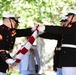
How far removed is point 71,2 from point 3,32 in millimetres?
6182

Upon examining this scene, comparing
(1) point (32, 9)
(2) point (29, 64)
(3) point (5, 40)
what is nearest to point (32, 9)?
(1) point (32, 9)

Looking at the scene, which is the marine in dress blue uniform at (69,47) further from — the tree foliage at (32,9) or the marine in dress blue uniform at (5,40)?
the tree foliage at (32,9)

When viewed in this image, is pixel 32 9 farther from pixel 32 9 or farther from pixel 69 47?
pixel 69 47

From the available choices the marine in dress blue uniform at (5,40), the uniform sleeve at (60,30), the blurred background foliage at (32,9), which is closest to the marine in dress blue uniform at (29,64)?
the marine in dress blue uniform at (5,40)

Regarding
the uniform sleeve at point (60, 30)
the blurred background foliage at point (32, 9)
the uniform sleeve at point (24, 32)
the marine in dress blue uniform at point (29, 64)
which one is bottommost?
the marine in dress blue uniform at point (29, 64)

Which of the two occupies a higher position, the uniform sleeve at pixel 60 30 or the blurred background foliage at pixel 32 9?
the uniform sleeve at pixel 60 30

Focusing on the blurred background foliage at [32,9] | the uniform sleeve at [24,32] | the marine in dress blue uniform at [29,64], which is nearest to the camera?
the uniform sleeve at [24,32]

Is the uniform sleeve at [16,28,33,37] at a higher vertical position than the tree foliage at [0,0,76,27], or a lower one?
higher

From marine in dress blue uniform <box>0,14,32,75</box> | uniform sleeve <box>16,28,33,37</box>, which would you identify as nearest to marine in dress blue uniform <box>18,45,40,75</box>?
uniform sleeve <box>16,28,33,37</box>

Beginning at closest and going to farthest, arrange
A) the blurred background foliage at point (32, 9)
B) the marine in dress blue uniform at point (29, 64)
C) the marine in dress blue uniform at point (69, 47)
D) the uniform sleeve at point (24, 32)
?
the marine in dress blue uniform at point (69, 47) < the uniform sleeve at point (24, 32) < the marine in dress blue uniform at point (29, 64) < the blurred background foliage at point (32, 9)

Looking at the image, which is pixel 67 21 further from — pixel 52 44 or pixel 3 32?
pixel 52 44

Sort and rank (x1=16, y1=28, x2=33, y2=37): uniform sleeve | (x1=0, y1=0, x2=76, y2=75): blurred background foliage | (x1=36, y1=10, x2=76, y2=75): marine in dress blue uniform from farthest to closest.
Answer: (x1=0, y1=0, x2=76, y2=75): blurred background foliage, (x1=16, y1=28, x2=33, y2=37): uniform sleeve, (x1=36, y1=10, x2=76, y2=75): marine in dress blue uniform

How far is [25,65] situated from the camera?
6395 millimetres

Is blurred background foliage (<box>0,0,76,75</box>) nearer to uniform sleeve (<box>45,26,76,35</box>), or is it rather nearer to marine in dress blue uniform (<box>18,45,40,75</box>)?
marine in dress blue uniform (<box>18,45,40,75</box>)
